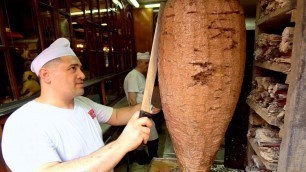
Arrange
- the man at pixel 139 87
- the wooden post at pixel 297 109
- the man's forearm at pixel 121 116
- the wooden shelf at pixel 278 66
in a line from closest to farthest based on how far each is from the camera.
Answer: the wooden post at pixel 297 109 < the wooden shelf at pixel 278 66 < the man's forearm at pixel 121 116 < the man at pixel 139 87

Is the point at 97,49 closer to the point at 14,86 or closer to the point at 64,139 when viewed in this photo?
the point at 14,86

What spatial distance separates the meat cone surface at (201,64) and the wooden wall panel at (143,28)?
4428 millimetres

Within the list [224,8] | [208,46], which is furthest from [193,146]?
[224,8]

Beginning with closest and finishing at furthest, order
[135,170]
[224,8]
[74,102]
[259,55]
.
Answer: [224,8] → [259,55] → [74,102] → [135,170]

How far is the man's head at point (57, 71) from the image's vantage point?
1186 mm

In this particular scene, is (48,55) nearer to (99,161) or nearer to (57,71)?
(57,71)

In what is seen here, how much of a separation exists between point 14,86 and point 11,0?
624 mm

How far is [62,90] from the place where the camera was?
121 cm

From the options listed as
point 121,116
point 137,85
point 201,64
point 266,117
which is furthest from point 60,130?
point 137,85

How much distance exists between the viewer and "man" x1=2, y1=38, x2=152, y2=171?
2.77ft

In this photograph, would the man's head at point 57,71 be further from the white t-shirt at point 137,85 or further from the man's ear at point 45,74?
the white t-shirt at point 137,85

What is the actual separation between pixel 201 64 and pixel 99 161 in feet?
1.86

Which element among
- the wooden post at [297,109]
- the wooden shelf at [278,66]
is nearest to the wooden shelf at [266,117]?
the wooden post at [297,109]

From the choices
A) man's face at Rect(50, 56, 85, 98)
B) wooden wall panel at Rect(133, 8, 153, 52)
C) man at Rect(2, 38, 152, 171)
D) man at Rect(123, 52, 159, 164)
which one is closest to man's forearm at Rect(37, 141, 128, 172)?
man at Rect(2, 38, 152, 171)
